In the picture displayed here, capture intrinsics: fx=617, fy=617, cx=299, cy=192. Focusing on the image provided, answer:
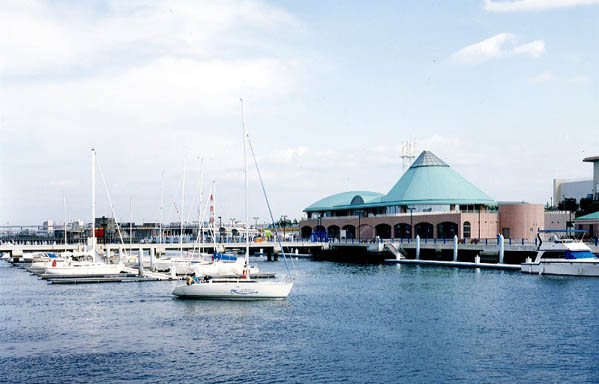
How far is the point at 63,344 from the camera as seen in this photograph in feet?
130

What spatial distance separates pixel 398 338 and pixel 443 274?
4650 cm

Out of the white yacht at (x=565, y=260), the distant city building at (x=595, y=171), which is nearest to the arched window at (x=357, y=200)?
the distant city building at (x=595, y=171)

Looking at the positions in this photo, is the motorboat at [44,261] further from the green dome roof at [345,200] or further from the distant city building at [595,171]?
the distant city building at [595,171]

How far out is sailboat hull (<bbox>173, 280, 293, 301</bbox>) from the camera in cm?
5666

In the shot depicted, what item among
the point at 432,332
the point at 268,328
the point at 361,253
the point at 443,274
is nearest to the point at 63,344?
the point at 268,328

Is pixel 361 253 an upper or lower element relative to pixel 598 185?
lower

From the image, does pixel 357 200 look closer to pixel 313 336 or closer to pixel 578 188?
pixel 578 188

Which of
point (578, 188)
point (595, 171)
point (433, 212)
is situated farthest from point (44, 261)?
point (578, 188)

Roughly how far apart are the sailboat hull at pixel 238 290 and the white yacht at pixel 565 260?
38948mm

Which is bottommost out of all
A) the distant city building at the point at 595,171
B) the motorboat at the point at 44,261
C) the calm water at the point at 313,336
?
the calm water at the point at 313,336

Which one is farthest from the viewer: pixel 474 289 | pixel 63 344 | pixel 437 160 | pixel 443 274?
pixel 437 160

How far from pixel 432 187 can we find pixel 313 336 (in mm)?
106221

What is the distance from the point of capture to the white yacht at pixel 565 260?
75.8m

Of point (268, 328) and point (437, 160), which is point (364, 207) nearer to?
point (437, 160)
